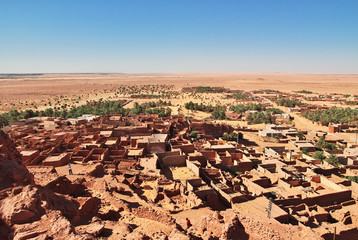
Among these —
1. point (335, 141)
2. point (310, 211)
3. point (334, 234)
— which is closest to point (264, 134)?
point (335, 141)

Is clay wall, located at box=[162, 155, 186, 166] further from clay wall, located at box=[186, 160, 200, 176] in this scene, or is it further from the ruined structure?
clay wall, located at box=[186, 160, 200, 176]

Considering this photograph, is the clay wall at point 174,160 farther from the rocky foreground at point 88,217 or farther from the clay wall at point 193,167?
the rocky foreground at point 88,217

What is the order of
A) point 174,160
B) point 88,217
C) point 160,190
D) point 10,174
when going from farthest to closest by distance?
point 174,160
point 160,190
point 88,217
point 10,174

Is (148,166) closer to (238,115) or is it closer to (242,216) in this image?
(242,216)

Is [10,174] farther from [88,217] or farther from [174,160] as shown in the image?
[174,160]

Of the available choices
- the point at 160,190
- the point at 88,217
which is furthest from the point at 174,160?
the point at 88,217

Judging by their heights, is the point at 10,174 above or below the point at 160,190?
above

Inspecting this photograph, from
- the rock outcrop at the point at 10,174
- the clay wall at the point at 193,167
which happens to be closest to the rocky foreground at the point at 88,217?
the rock outcrop at the point at 10,174

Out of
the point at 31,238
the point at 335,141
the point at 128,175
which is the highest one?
the point at 31,238
